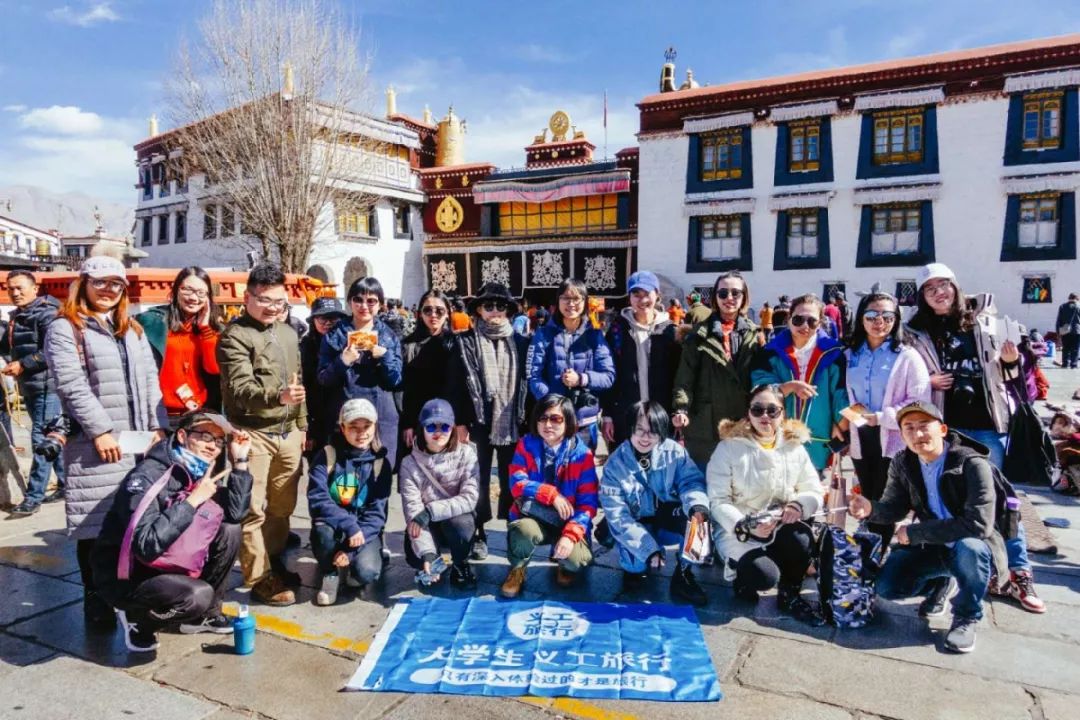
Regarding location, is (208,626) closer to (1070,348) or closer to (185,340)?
(185,340)

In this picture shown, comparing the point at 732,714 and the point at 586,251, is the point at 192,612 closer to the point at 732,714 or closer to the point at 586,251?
the point at 732,714

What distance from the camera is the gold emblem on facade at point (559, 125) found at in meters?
27.5

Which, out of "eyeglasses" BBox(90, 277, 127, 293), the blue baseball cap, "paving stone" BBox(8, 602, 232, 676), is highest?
the blue baseball cap

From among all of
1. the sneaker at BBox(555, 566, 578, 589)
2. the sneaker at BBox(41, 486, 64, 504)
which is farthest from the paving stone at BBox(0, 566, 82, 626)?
the sneaker at BBox(555, 566, 578, 589)

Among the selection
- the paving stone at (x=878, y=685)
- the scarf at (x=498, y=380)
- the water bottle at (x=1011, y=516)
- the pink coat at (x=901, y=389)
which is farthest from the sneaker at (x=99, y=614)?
the water bottle at (x=1011, y=516)

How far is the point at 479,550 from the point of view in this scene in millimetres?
4984

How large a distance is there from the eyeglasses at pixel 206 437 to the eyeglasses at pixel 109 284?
3.29 feet

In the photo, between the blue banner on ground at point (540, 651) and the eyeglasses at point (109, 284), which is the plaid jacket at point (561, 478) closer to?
the blue banner on ground at point (540, 651)

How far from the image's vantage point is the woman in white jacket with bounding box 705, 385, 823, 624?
402 centimetres

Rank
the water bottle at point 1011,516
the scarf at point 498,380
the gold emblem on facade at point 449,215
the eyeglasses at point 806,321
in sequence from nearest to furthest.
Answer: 1. the water bottle at point 1011,516
2. the eyeglasses at point 806,321
3. the scarf at point 498,380
4. the gold emblem on facade at point 449,215

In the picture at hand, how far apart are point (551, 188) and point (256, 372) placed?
77.2ft

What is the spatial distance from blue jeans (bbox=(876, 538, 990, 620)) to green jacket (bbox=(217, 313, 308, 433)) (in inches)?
148

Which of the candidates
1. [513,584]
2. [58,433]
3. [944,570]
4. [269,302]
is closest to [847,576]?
[944,570]

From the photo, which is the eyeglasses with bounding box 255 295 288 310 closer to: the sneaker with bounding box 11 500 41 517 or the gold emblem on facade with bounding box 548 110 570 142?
the sneaker with bounding box 11 500 41 517
